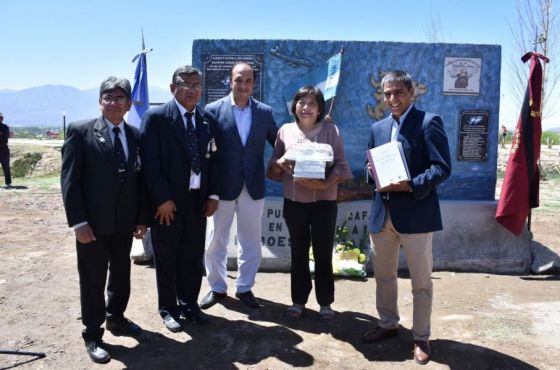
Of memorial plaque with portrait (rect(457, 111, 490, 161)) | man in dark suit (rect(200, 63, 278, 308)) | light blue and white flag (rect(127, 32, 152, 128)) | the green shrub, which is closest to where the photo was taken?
man in dark suit (rect(200, 63, 278, 308))

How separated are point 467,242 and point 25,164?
18.7m

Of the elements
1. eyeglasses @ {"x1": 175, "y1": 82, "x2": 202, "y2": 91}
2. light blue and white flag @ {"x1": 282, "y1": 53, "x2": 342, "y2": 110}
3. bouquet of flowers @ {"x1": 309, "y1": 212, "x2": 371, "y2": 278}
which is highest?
light blue and white flag @ {"x1": 282, "y1": 53, "x2": 342, "y2": 110}

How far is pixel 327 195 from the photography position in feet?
13.3

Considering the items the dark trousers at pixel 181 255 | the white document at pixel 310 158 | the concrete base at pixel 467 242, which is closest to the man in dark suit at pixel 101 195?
the dark trousers at pixel 181 255

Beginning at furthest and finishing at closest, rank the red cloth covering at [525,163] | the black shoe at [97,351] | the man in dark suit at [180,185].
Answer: the red cloth covering at [525,163], the man in dark suit at [180,185], the black shoe at [97,351]

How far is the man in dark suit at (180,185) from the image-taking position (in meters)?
3.73

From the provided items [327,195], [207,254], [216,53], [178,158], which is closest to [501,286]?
[327,195]

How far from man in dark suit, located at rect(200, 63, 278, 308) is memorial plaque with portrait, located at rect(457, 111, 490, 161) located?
2.84m

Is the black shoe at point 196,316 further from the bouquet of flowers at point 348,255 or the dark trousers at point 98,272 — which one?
the bouquet of flowers at point 348,255

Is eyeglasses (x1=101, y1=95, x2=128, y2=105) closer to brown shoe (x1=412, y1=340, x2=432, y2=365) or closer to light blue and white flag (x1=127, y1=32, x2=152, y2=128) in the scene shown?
brown shoe (x1=412, y1=340, x2=432, y2=365)

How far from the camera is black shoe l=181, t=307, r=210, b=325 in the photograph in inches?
163

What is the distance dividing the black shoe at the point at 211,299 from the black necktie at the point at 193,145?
4.41ft

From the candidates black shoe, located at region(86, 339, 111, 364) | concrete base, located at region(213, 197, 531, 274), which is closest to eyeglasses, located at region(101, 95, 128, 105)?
black shoe, located at region(86, 339, 111, 364)

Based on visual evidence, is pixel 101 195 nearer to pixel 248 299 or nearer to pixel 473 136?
pixel 248 299
